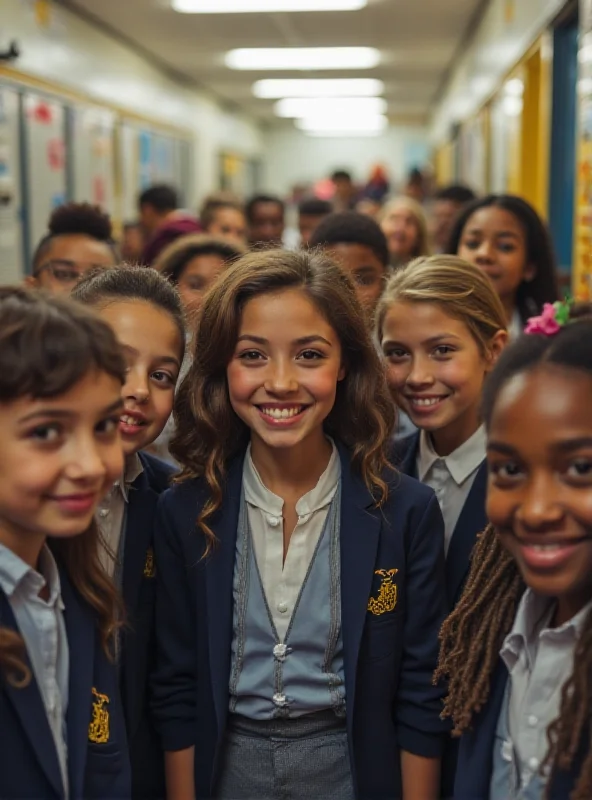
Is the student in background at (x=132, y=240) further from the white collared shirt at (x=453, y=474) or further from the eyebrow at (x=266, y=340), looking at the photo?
the eyebrow at (x=266, y=340)

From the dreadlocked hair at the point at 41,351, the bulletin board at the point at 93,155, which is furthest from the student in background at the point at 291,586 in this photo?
the bulletin board at the point at 93,155

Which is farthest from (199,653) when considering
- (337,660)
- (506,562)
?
Answer: (506,562)

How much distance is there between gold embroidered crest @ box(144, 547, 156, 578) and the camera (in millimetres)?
1792

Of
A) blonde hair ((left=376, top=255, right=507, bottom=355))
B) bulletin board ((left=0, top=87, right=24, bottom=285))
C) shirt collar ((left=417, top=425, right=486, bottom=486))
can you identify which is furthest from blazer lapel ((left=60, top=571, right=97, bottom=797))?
bulletin board ((left=0, top=87, right=24, bottom=285))

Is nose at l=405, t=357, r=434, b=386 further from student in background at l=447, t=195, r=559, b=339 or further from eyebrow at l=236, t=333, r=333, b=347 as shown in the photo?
student in background at l=447, t=195, r=559, b=339

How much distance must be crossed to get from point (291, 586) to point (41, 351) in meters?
0.70

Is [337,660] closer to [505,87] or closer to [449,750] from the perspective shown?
[449,750]

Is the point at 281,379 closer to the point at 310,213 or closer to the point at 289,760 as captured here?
the point at 289,760

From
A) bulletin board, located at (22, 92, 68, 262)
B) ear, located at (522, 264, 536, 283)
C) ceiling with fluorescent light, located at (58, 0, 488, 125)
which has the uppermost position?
ceiling with fluorescent light, located at (58, 0, 488, 125)

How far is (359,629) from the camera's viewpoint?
5.43 feet

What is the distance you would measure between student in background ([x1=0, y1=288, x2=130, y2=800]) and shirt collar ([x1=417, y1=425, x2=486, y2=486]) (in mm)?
873

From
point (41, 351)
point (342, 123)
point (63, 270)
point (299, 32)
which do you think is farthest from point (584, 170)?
point (342, 123)

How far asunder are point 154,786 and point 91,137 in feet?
23.4

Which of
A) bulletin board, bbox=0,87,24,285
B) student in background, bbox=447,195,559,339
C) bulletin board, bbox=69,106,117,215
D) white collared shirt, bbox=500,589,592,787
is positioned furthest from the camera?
bulletin board, bbox=69,106,117,215
